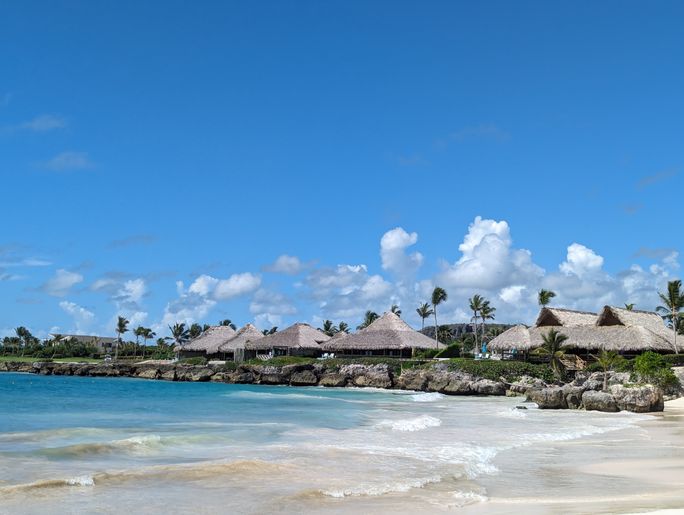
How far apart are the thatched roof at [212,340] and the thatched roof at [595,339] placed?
36.5 meters

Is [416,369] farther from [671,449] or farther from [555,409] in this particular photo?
[671,449]

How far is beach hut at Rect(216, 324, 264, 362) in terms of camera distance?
2724 inches

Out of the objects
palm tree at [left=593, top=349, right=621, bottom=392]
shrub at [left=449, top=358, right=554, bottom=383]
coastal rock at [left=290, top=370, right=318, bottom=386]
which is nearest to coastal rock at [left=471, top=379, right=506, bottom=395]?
shrub at [left=449, top=358, right=554, bottom=383]

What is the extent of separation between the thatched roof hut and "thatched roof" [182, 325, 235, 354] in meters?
36.3

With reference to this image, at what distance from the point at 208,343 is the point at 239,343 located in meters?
5.95

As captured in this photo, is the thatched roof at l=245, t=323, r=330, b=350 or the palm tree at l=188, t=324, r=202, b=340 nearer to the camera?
the thatched roof at l=245, t=323, r=330, b=350

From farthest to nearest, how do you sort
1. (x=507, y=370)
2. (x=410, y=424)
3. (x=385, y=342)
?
(x=385, y=342) < (x=507, y=370) < (x=410, y=424)

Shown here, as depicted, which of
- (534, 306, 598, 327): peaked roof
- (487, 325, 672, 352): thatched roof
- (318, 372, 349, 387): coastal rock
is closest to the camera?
(487, 325, 672, 352): thatched roof

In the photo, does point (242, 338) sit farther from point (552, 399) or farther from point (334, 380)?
point (552, 399)

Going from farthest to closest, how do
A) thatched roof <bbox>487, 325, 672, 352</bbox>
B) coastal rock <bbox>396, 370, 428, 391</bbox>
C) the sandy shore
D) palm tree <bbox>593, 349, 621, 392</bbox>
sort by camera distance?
coastal rock <bbox>396, 370, 428, 391</bbox>
thatched roof <bbox>487, 325, 672, 352</bbox>
palm tree <bbox>593, 349, 621, 392</bbox>
the sandy shore

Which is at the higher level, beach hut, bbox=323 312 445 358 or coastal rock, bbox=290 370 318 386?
beach hut, bbox=323 312 445 358

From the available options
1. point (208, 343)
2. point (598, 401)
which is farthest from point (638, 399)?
point (208, 343)

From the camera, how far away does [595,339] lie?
144 feet

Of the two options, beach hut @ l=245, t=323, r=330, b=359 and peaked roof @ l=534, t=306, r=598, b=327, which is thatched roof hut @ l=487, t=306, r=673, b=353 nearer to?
peaked roof @ l=534, t=306, r=598, b=327
